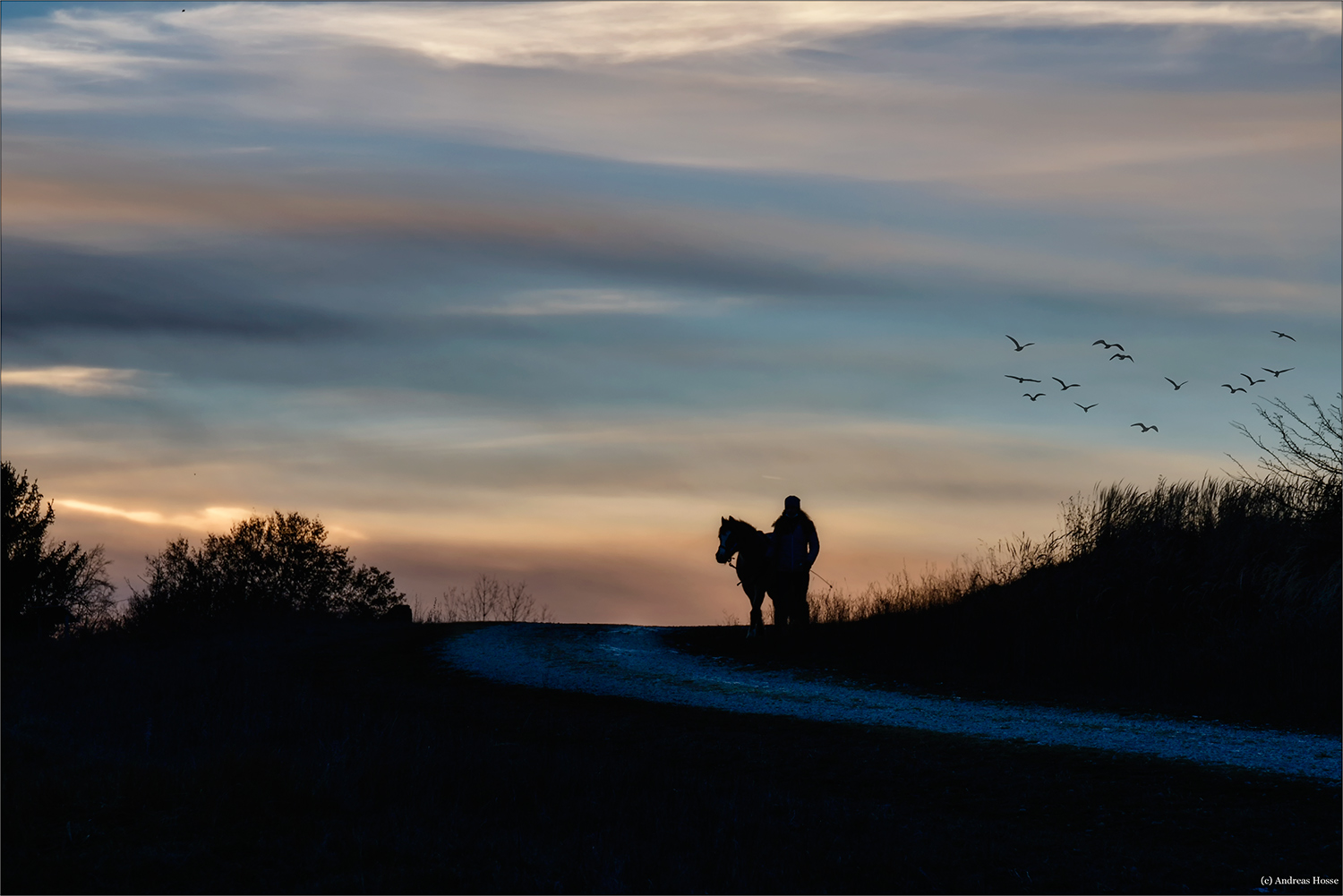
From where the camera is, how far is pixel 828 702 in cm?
1711

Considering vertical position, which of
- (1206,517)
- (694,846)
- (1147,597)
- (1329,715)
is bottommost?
(694,846)

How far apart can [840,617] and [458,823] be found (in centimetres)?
1622

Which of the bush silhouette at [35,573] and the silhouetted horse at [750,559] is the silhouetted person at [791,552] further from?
the bush silhouette at [35,573]

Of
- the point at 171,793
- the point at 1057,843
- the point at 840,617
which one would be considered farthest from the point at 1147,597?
the point at 171,793

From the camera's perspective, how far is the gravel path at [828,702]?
13344mm

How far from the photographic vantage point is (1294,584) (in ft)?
66.9

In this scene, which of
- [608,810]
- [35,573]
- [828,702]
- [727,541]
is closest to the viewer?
[608,810]

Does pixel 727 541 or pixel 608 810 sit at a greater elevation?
pixel 727 541

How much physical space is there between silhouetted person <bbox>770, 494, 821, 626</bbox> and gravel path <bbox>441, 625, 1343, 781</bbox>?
2.47 meters

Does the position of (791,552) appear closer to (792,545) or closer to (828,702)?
(792,545)

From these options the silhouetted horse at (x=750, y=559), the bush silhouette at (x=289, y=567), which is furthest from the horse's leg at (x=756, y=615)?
the bush silhouette at (x=289, y=567)

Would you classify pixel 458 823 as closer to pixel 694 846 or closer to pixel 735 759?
pixel 694 846

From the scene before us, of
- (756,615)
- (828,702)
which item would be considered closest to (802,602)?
(756,615)

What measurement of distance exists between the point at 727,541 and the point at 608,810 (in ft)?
41.1
